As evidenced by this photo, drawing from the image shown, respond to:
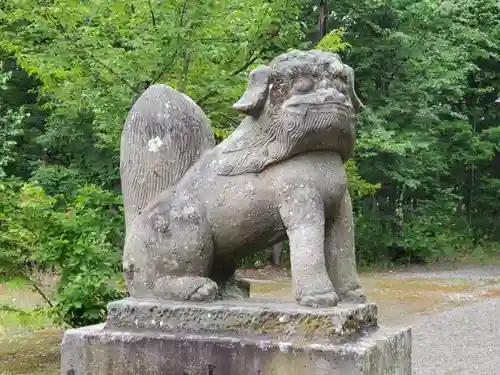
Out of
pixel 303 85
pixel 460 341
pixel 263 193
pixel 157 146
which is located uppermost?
pixel 303 85

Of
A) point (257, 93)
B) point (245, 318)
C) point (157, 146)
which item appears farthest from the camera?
point (157, 146)

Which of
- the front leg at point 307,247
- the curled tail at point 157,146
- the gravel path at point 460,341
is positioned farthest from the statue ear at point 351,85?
the gravel path at point 460,341

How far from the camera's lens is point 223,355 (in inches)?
116

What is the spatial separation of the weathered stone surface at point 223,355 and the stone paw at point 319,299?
0.18 metres

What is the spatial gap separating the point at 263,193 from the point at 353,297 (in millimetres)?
610

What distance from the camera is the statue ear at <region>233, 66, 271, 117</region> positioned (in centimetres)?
322

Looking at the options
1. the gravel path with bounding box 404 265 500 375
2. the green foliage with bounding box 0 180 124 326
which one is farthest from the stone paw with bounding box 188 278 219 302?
A: the gravel path with bounding box 404 265 500 375

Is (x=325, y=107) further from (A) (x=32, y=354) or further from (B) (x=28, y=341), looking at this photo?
(B) (x=28, y=341)

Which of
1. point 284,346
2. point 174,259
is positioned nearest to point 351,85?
point 174,259

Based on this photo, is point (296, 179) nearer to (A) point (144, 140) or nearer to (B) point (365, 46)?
(A) point (144, 140)

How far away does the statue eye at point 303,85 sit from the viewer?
3186 mm

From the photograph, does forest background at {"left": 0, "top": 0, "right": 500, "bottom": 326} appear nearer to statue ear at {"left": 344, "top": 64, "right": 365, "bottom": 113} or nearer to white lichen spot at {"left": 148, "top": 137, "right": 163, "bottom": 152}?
white lichen spot at {"left": 148, "top": 137, "right": 163, "bottom": 152}

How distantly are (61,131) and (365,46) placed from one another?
6666 millimetres

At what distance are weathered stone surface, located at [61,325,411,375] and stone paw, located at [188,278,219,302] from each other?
19 cm
